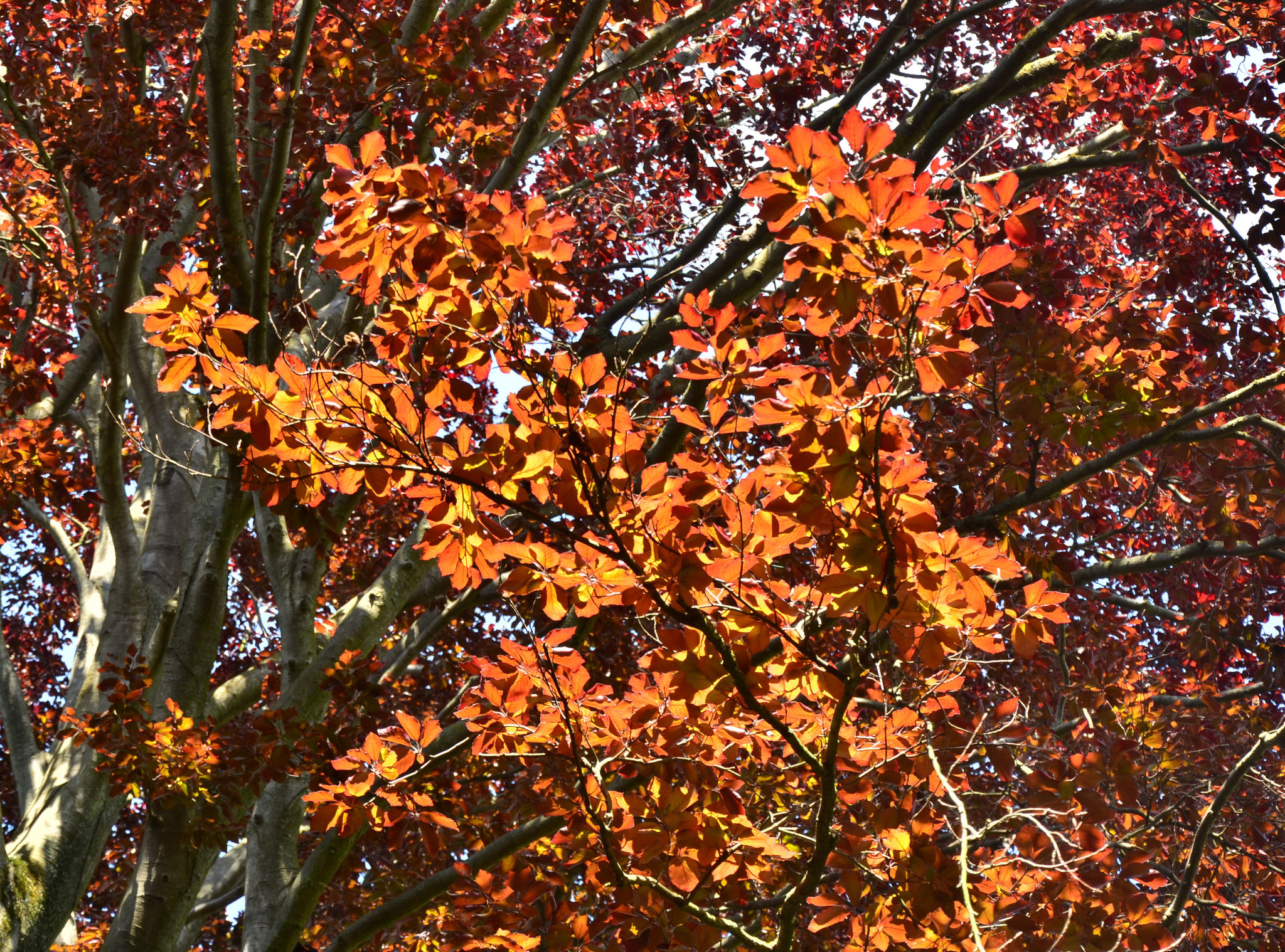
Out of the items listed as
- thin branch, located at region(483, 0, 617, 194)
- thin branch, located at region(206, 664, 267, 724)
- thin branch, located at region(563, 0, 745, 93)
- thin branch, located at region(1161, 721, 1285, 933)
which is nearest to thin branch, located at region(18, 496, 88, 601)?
thin branch, located at region(206, 664, 267, 724)

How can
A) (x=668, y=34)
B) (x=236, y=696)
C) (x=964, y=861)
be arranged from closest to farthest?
1. (x=964, y=861)
2. (x=668, y=34)
3. (x=236, y=696)

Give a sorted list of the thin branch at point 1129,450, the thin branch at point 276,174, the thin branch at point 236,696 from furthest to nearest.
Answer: the thin branch at point 236,696
the thin branch at point 276,174
the thin branch at point 1129,450

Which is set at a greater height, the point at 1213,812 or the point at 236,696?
the point at 236,696

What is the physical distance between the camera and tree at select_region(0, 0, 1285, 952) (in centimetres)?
215

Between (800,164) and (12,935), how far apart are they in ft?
13.7

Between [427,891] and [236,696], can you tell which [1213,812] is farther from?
[236,696]

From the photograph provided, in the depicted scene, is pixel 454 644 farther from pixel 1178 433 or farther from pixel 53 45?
pixel 1178 433

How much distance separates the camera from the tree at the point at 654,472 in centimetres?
215

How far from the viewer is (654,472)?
2312 millimetres

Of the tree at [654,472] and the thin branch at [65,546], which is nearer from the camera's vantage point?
the tree at [654,472]

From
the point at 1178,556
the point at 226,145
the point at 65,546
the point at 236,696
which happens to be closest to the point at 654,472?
the point at 226,145

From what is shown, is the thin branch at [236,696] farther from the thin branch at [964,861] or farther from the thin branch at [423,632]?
the thin branch at [964,861]

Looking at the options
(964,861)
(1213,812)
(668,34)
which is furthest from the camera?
(668,34)

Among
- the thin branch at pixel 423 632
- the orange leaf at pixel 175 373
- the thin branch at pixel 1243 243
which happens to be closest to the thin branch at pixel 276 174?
the thin branch at pixel 423 632
